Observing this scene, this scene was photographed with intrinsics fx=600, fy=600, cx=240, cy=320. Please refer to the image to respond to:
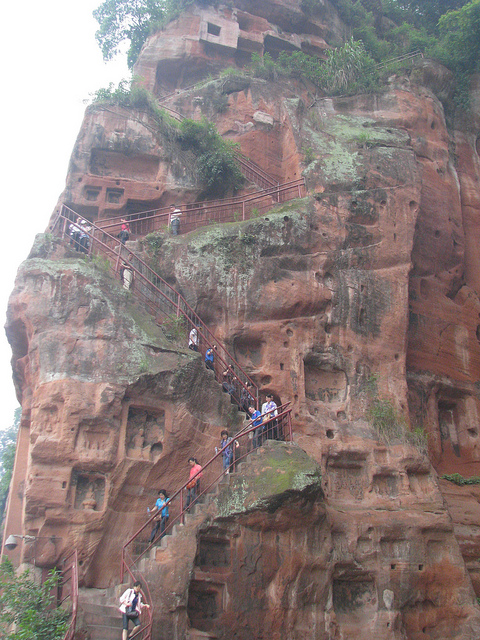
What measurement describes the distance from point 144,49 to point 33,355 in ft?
64.9

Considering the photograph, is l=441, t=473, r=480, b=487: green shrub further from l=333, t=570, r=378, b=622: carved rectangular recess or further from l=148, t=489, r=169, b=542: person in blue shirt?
l=148, t=489, r=169, b=542: person in blue shirt

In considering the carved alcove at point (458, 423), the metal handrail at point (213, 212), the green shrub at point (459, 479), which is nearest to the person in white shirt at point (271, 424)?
the green shrub at point (459, 479)

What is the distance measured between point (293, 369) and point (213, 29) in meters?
19.8

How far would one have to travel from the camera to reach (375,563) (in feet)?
48.4

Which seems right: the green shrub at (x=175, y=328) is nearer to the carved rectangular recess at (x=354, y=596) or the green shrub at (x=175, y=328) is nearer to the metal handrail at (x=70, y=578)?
the metal handrail at (x=70, y=578)

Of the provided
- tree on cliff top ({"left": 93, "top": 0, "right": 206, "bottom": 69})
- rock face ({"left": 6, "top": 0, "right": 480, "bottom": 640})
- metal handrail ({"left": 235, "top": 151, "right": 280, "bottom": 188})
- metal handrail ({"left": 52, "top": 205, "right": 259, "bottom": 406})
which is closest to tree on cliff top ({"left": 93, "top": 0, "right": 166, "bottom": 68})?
tree on cliff top ({"left": 93, "top": 0, "right": 206, "bottom": 69})

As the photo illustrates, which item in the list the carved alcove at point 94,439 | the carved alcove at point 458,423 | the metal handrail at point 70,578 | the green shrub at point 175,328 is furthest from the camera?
the carved alcove at point 458,423

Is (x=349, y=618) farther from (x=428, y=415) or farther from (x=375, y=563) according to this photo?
(x=428, y=415)

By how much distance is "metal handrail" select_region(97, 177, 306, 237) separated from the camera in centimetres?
2109

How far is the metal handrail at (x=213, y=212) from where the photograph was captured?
21.1 m

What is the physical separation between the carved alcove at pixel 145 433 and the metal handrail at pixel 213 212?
7710 millimetres

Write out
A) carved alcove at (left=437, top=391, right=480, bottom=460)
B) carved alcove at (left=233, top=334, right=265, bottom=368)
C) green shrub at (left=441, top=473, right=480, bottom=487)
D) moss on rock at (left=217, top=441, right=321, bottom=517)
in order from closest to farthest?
moss on rock at (left=217, top=441, right=321, bottom=517)
carved alcove at (left=233, top=334, right=265, bottom=368)
green shrub at (left=441, top=473, right=480, bottom=487)
carved alcove at (left=437, top=391, right=480, bottom=460)

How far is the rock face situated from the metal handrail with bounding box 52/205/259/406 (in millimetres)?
516

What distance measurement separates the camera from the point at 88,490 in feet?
46.5
